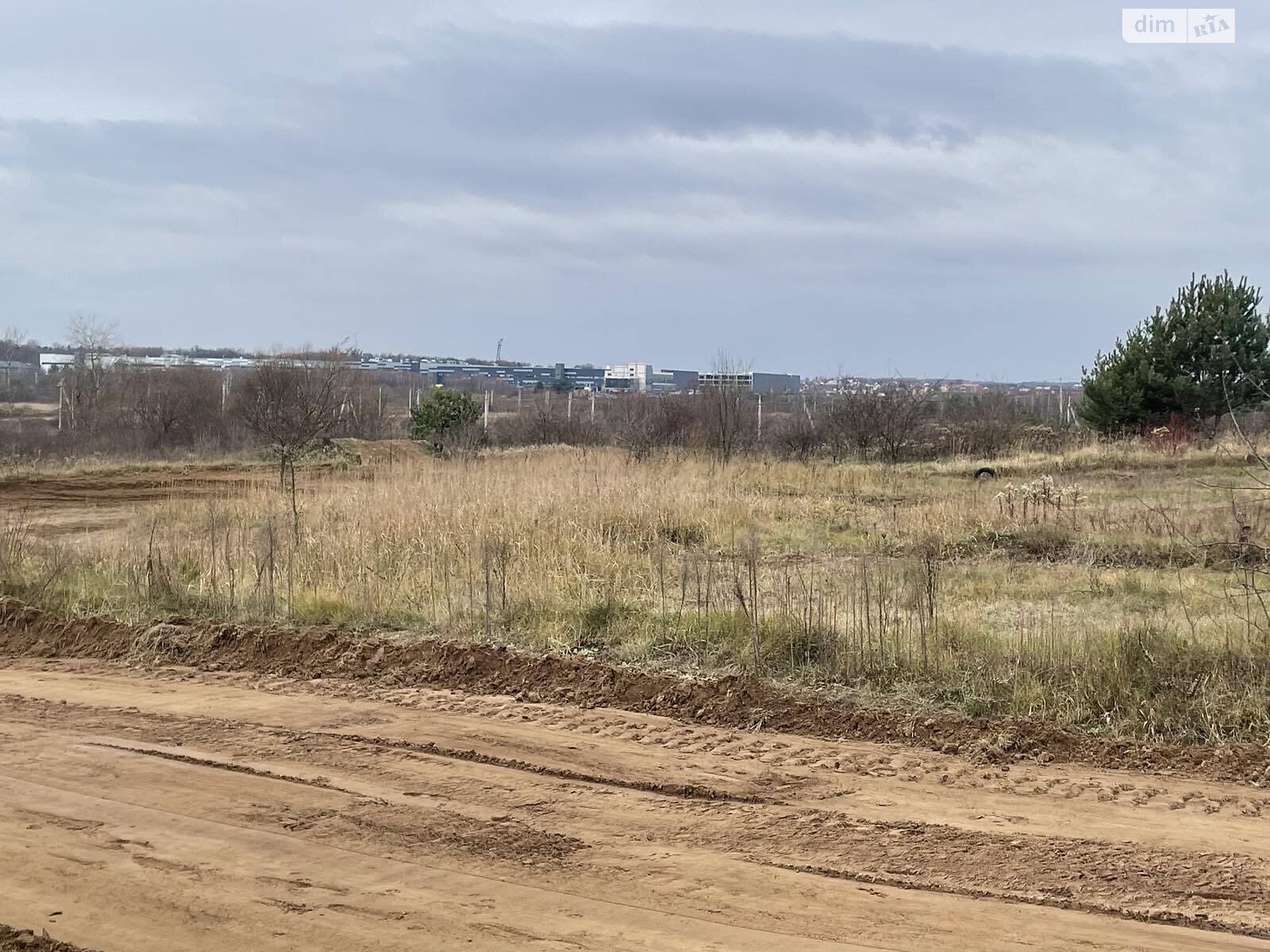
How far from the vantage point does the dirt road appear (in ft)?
12.9

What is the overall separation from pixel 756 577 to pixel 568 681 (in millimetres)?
3623

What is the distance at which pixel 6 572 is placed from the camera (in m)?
10.8

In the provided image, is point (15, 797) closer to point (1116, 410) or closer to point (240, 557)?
point (240, 557)

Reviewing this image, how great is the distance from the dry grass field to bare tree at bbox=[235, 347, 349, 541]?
5.07 feet

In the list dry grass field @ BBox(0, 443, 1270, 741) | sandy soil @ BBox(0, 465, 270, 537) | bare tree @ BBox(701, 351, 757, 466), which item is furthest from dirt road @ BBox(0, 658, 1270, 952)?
bare tree @ BBox(701, 351, 757, 466)

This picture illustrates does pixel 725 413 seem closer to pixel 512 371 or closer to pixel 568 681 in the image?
pixel 568 681

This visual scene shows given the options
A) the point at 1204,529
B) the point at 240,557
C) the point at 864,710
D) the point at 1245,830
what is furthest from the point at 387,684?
the point at 1204,529

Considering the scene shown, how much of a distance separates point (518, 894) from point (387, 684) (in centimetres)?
374

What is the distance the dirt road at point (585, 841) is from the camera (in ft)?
12.9

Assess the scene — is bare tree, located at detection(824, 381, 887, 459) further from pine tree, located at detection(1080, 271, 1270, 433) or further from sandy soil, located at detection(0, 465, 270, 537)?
sandy soil, located at detection(0, 465, 270, 537)

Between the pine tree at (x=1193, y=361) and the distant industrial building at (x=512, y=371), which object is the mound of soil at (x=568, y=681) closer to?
the pine tree at (x=1193, y=361)

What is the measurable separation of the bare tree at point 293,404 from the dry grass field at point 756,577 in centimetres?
155

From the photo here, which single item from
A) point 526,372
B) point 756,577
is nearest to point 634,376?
point 526,372

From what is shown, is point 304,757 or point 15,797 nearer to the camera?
point 15,797
